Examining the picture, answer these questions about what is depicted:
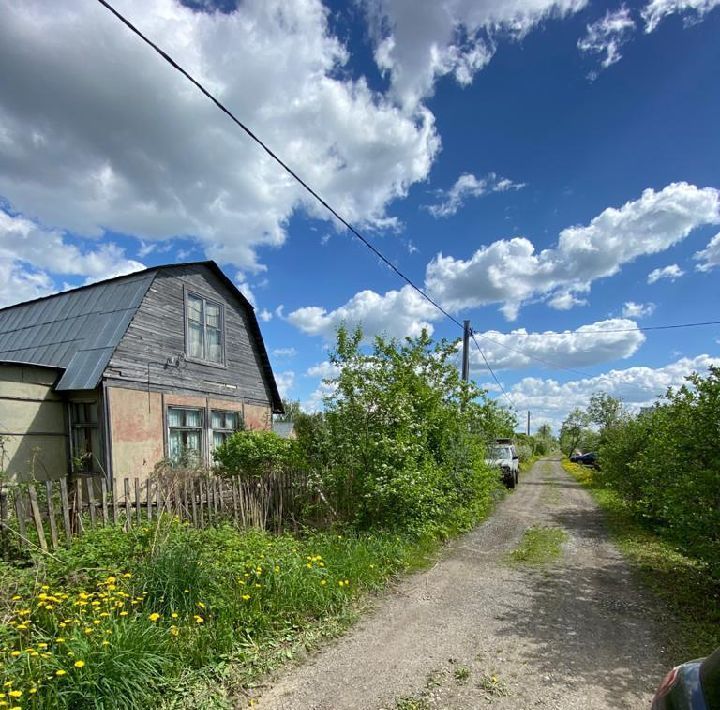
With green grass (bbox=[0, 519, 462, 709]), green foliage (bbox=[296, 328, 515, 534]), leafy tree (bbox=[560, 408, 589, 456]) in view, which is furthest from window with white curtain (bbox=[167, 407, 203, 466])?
leafy tree (bbox=[560, 408, 589, 456])

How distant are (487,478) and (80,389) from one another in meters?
9.94

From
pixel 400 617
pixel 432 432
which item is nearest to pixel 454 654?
pixel 400 617

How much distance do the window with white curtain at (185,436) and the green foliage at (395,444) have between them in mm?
4853

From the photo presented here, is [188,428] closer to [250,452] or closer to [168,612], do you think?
[250,452]

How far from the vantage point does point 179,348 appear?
12.7 m

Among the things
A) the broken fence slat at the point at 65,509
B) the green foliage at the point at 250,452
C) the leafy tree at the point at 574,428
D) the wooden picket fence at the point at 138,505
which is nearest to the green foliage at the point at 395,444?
the wooden picket fence at the point at 138,505

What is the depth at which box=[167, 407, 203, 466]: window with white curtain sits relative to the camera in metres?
12.4

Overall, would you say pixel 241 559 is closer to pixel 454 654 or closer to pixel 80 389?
pixel 454 654

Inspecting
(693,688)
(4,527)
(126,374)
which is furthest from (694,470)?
(126,374)

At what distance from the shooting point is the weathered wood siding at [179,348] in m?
11.3

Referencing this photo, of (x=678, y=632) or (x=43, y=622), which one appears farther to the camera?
(x=678, y=632)

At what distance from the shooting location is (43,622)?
378 cm

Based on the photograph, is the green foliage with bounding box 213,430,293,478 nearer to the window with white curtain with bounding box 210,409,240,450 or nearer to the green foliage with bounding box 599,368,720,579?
the window with white curtain with bounding box 210,409,240,450

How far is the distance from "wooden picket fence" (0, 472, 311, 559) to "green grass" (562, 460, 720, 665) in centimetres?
543
